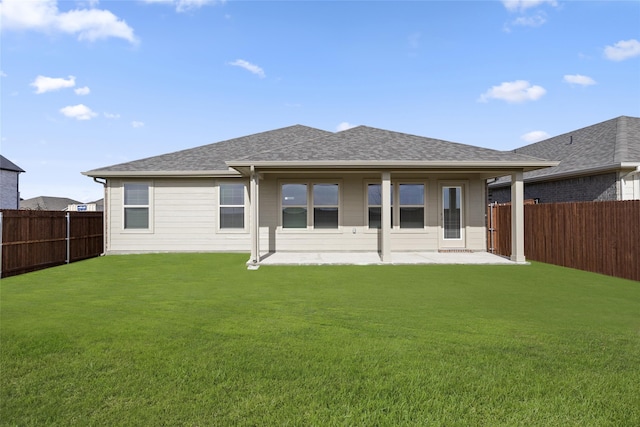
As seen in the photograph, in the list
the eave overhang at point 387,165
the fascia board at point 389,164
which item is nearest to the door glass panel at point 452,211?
the eave overhang at point 387,165

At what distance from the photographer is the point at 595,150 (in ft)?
49.2

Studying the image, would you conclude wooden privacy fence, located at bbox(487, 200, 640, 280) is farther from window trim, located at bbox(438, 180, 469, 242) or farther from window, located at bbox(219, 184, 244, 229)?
window, located at bbox(219, 184, 244, 229)

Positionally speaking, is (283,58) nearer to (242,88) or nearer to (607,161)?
(242,88)

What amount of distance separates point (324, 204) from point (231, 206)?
11.6 ft

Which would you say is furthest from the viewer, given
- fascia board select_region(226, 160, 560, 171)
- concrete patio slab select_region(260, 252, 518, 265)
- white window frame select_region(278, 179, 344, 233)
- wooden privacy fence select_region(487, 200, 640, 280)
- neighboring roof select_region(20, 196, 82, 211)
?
neighboring roof select_region(20, 196, 82, 211)

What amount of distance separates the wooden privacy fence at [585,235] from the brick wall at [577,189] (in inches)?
144

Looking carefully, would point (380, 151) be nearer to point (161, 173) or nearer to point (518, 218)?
point (518, 218)

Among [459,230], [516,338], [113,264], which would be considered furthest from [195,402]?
[459,230]

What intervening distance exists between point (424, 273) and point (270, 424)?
7.34m

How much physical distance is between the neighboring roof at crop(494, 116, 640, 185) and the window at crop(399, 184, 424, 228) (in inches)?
245

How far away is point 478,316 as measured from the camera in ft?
17.2

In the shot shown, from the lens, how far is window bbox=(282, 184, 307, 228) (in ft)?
43.8

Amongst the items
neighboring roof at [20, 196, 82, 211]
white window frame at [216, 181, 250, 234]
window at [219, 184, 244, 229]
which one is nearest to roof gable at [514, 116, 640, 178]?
white window frame at [216, 181, 250, 234]

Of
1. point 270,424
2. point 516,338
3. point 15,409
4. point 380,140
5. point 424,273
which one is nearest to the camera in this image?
point 270,424
